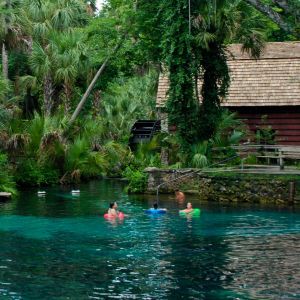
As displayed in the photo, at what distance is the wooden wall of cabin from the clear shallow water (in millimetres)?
10321

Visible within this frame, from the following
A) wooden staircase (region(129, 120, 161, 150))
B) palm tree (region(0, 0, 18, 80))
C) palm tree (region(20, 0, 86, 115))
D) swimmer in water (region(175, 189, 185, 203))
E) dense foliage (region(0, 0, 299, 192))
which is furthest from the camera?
wooden staircase (region(129, 120, 161, 150))

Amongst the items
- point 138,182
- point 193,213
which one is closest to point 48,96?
point 138,182

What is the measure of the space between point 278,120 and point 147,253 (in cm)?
2035

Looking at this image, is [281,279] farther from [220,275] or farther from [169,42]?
[169,42]

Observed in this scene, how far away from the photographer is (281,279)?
1593cm

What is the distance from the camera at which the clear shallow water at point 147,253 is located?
49.5ft

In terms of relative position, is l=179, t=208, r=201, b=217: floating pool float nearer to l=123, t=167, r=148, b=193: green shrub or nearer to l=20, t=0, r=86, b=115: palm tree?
l=123, t=167, r=148, b=193: green shrub

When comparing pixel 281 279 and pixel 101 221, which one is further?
pixel 101 221

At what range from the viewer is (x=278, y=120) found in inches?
1497

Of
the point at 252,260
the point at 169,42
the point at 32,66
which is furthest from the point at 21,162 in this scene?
the point at 252,260

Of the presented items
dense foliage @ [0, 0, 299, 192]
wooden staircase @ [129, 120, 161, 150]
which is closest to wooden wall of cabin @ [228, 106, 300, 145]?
dense foliage @ [0, 0, 299, 192]

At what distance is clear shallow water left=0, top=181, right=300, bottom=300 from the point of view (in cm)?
1509

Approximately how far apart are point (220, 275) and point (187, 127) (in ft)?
59.6

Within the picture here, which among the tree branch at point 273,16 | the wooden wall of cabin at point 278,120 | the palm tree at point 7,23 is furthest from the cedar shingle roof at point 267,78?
the tree branch at point 273,16
